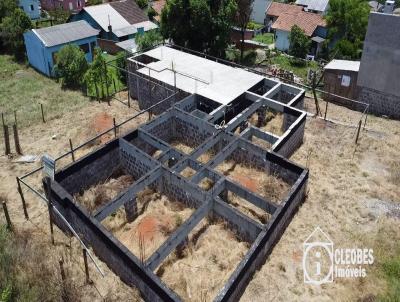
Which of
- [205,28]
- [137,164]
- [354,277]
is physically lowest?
[354,277]

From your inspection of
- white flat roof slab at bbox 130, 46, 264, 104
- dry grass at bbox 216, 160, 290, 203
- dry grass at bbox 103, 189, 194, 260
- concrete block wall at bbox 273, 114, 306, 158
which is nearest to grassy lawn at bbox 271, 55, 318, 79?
white flat roof slab at bbox 130, 46, 264, 104

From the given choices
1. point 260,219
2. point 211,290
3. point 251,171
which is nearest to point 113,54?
point 251,171

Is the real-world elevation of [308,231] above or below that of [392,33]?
below

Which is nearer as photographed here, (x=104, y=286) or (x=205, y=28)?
(x=104, y=286)

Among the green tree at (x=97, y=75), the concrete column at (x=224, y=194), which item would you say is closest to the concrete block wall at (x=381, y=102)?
the concrete column at (x=224, y=194)

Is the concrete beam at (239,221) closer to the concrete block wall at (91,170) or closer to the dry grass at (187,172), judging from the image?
the dry grass at (187,172)

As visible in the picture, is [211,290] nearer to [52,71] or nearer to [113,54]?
[52,71]

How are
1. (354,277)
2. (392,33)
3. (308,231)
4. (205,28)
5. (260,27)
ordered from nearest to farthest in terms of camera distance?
1. (354,277)
2. (308,231)
3. (392,33)
4. (205,28)
5. (260,27)
